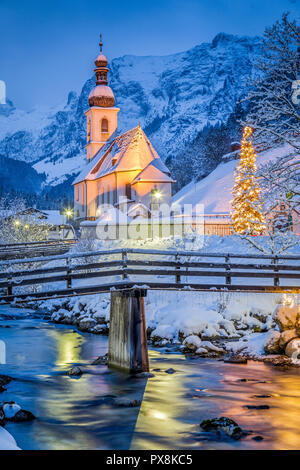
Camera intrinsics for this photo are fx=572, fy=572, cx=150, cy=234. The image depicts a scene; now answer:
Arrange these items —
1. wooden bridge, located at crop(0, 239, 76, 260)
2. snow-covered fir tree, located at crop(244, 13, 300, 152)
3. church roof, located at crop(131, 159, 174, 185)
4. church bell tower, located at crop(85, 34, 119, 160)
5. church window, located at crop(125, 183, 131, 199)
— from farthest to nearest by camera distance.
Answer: church bell tower, located at crop(85, 34, 119, 160) < church window, located at crop(125, 183, 131, 199) < church roof, located at crop(131, 159, 174, 185) < wooden bridge, located at crop(0, 239, 76, 260) < snow-covered fir tree, located at crop(244, 13, 300, 152)

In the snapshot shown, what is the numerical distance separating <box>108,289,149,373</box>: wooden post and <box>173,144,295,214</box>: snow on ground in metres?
Answer: 47.2

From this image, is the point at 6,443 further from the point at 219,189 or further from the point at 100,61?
the point at 100,61

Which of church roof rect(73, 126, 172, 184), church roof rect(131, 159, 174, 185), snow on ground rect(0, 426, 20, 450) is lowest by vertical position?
snow on ground rect(0, 426, 20, 450)

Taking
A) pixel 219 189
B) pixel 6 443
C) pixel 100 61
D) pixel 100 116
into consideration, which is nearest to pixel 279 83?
pixel 6 443

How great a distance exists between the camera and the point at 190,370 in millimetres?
16078

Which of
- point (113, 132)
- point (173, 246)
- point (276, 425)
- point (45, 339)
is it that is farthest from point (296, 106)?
point (113, 132)

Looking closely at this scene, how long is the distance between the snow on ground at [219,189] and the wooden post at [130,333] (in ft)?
155

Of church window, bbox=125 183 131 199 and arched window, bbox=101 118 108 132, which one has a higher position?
arched window, bbox=101 118 108 132

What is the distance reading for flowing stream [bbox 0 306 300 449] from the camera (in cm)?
1044

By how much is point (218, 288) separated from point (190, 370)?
2710 mm

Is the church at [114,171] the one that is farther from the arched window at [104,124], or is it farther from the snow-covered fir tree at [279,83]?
the snow-covered fir tree at [279,83]

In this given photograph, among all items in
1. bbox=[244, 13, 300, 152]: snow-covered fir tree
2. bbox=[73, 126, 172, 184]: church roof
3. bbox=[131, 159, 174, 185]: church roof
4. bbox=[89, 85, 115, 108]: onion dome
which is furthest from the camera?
bbox=[89, 85, 115, 108]: onion dome

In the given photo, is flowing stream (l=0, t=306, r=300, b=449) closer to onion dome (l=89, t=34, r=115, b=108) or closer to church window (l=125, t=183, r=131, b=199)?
church window (l=125, t=183, r=131, b=199)

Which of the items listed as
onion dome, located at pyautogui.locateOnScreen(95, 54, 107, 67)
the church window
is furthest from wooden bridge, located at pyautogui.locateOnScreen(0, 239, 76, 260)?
onion dome, located at pyautogui.locateOnScreen(95, 54, 107, 67)
